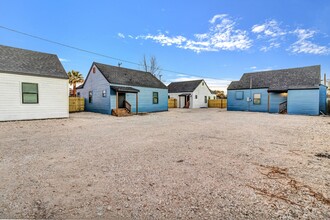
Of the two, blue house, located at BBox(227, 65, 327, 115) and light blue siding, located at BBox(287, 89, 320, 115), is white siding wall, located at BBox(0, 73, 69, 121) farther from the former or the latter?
light blue siding, located at BBox(287, 89, 320, 115)

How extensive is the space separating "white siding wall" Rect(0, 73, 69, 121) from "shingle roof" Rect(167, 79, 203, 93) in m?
21.8

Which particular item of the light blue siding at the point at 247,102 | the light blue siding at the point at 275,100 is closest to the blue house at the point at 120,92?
the light blue siding at the point at 247,102

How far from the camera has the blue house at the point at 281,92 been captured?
18.1m

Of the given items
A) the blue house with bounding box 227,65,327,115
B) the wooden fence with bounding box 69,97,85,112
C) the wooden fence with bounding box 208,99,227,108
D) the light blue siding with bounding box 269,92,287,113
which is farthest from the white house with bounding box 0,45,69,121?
the wooden fence with bounding box 208,99,227,108

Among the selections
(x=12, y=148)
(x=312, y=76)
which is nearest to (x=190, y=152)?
(x=12, y=148)

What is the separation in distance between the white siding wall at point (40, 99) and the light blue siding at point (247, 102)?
21.2m

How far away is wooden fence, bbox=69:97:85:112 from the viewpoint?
1961 centimetres

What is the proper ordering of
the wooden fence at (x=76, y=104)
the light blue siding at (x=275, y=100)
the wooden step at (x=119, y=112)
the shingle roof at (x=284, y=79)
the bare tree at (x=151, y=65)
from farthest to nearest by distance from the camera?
the bare tree at (x=151, y=65) → the light blue siding at (x=275, y=100) → the wooden fence at (x=76, y=104) → the shingle roof at (x=284, y=79) → the wooden step at (x=119, y=112)

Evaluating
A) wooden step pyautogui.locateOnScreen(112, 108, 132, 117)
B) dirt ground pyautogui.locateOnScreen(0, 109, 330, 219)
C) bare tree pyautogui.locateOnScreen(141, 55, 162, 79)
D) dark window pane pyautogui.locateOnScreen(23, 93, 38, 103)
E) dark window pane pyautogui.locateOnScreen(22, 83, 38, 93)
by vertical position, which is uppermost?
bare tree pyautogui.locateOnScreen(141, 55, 162, 79)

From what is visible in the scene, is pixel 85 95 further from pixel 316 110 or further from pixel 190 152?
pixel 316 110

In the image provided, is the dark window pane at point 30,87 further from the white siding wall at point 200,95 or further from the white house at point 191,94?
the white siding wall at point 200,95

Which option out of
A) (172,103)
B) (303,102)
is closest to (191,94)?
(172,103)

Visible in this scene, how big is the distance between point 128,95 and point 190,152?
1503 cm

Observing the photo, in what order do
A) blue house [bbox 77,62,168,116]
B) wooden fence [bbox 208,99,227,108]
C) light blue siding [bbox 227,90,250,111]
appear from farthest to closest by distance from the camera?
wooden fence [bbox 208,99,227,108] < light blue siding [bbox 227,90,250,111] < blue house [bbox 77,62,168,116]
